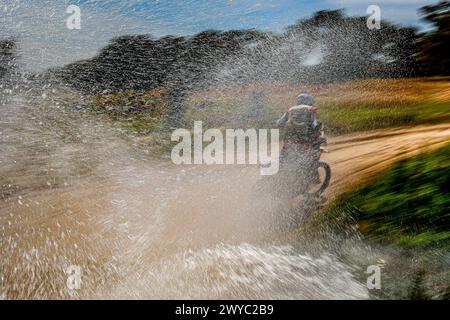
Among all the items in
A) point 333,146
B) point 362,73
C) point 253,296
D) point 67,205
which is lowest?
point 253,296

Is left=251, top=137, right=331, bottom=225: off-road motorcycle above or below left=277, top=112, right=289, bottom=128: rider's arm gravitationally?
below

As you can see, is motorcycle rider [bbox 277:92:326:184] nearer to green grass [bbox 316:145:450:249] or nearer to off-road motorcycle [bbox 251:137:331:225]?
off-road motorcycle [bbox 251:137:331:225]

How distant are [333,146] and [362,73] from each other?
8.69ft

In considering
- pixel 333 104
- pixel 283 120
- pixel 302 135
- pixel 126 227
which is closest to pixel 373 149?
pixel 302 135

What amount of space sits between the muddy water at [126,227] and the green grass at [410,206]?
1.09 feet

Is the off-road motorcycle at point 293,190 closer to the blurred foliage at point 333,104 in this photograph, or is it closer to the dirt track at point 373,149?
the dirt track at point 373,149

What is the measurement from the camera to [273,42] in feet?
31.1

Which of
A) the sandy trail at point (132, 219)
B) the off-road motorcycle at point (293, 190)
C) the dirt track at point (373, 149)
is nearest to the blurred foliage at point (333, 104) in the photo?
the dirt track at point (373, 149)

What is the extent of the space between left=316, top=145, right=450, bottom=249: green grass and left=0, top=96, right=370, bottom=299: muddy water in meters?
0.33

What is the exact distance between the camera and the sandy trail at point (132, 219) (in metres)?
4.95

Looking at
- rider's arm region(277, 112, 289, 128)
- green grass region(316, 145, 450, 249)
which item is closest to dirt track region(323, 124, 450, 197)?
green grass region(316, 145, 450, 249)

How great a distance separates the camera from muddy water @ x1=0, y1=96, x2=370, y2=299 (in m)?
4.75

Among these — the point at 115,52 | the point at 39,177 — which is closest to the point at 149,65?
the point at 115,52

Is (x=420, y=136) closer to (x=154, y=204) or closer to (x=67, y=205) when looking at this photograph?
(x=154, y=204)
